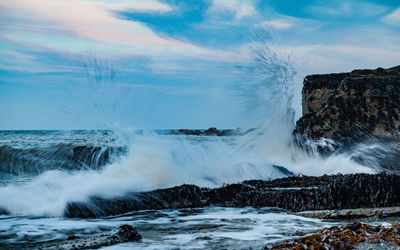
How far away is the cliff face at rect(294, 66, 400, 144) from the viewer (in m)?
9.97

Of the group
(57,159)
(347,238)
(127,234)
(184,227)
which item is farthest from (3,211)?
(347,238)

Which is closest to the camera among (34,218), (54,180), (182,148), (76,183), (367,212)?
(367,212)

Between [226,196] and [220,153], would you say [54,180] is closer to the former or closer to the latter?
[226,196]

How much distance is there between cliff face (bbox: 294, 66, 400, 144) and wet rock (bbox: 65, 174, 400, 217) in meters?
4.46

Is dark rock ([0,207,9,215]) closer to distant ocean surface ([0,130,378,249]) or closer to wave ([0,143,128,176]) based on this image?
distant ocean surface ([0,130,378,249])

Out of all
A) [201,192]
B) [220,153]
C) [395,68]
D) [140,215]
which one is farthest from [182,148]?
[395,68]

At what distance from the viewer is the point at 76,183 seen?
644cm

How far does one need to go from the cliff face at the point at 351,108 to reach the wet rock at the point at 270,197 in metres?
4.46

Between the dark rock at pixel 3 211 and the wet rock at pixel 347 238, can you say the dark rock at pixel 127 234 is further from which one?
the dark rock at pixel 3 211

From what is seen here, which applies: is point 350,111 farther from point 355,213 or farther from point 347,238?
point 347,238

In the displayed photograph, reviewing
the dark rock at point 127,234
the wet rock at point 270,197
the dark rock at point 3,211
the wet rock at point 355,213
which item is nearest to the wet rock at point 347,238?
the wet rock at point 355,213

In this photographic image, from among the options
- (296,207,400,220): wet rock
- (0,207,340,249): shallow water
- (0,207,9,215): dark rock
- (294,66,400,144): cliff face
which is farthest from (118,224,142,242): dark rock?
(294,66,400,144): cliff face

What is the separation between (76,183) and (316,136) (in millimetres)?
6649

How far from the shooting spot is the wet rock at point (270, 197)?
510 cm
